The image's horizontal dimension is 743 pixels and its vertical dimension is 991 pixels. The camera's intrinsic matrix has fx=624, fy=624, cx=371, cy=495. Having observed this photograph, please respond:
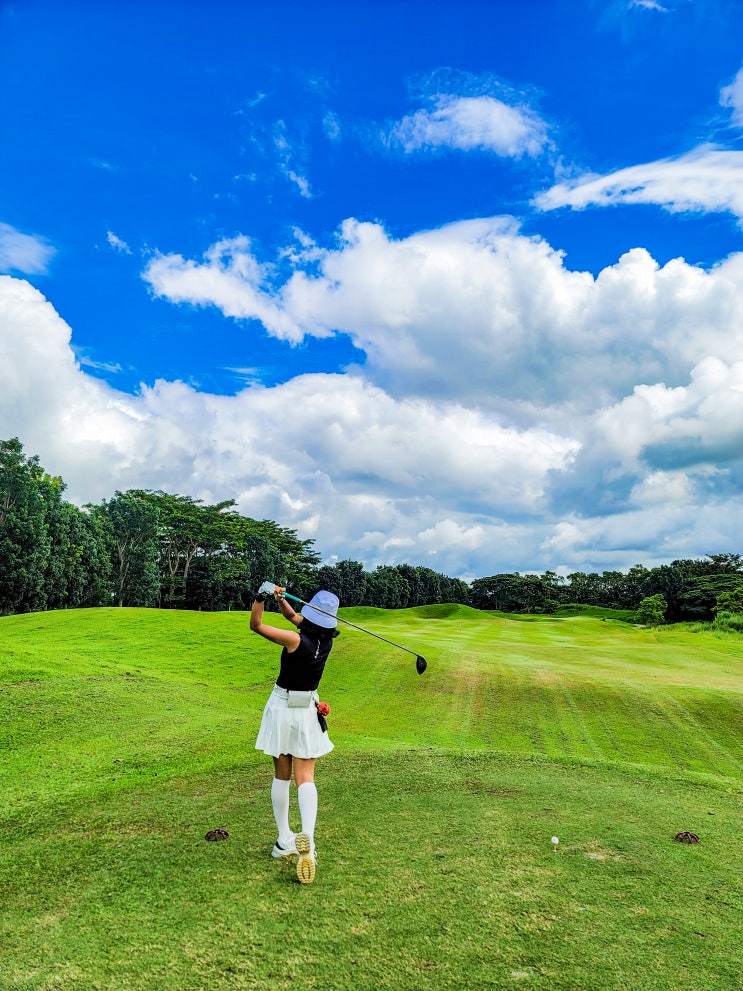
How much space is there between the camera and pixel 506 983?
385cm

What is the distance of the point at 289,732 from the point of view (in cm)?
595

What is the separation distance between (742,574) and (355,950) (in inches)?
4184

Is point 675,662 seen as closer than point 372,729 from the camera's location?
No

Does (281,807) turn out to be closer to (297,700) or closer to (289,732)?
(289,732)

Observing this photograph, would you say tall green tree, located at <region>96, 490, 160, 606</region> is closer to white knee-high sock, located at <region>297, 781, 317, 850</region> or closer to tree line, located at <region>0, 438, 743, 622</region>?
tree line, located at <region>0, 438, 743, 622</region>

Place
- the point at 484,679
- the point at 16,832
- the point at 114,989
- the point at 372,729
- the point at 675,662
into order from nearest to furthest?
the point at 114,989 < the point at 16,832 < the point at 372,729 < the point at 484,679 < the point at 675,662

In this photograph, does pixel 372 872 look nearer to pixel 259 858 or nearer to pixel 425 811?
pixel 259 858

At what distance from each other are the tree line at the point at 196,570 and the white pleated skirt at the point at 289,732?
47443mm

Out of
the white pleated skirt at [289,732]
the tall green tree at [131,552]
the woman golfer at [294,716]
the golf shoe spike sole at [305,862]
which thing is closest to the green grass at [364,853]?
the golf shoe spike sole at [305,862]

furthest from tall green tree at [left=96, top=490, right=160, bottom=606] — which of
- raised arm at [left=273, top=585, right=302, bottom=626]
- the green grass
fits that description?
raised arm at [left=273, top=585, right=302, bottom=626]

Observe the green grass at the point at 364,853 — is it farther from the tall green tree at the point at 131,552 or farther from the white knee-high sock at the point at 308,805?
the tall green tree at the point at 131,552

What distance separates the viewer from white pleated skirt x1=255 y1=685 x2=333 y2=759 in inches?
233

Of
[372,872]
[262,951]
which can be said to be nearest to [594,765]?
[372,872]

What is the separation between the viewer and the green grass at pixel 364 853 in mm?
4055
